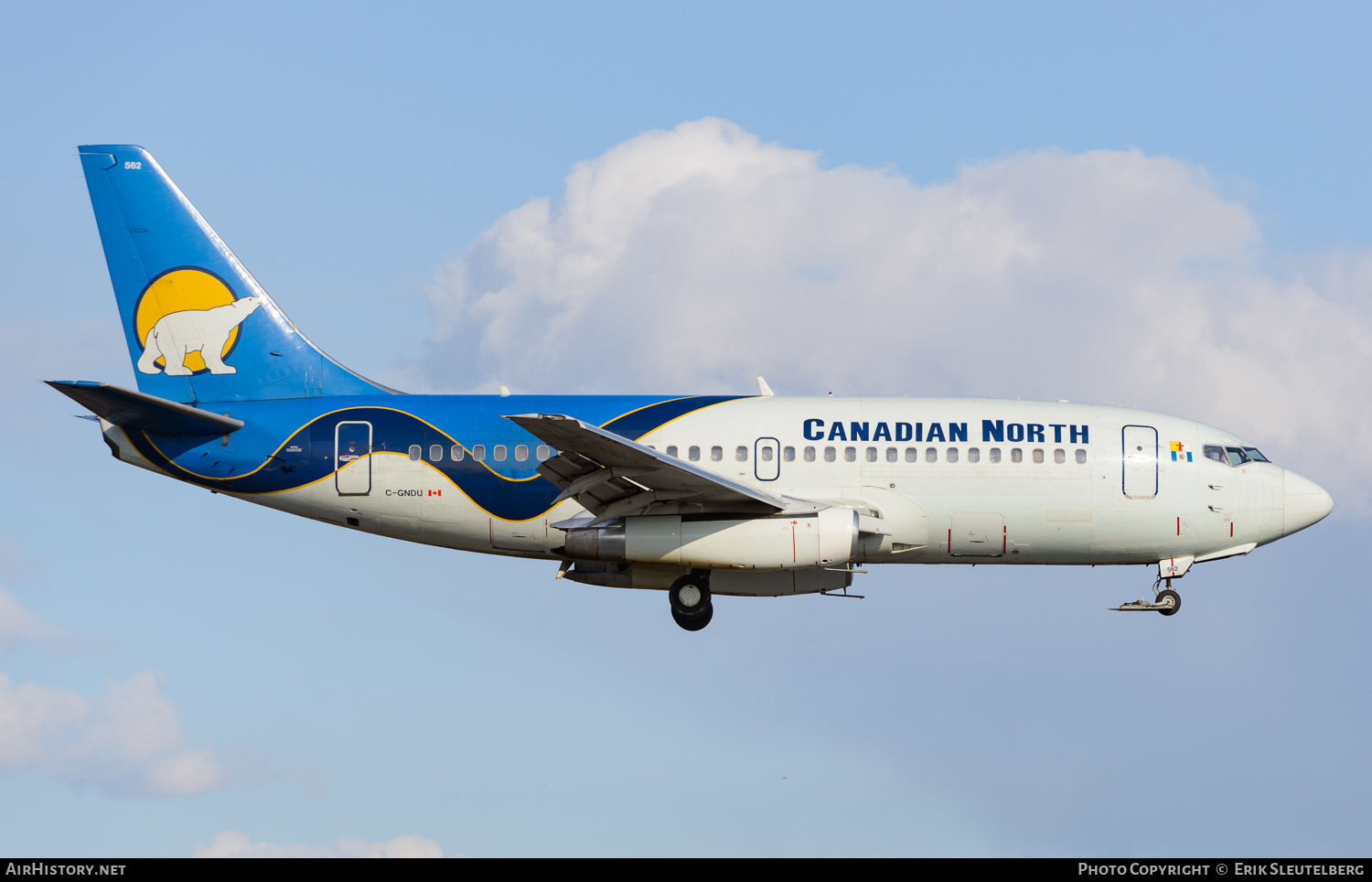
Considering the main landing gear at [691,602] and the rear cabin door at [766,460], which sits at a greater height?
the rear cabin door at [766,460]

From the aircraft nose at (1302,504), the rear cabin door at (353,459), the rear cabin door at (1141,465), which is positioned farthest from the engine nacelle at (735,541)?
the aircraft nose at (1302,504)

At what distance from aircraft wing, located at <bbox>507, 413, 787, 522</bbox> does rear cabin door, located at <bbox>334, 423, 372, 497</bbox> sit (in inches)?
159

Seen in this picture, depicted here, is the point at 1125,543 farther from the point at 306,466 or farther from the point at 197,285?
the point at 197,285

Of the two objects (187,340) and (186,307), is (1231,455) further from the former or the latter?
(186,307)

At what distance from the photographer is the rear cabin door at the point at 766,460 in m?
26.4

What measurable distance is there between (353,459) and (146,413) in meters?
4.06

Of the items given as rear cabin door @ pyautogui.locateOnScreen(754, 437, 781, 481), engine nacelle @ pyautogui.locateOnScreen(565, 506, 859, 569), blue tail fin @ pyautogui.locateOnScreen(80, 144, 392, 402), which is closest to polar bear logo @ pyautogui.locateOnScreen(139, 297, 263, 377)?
blue tail fin @ pyautogui.locateOnScreen(80, 144, 392, 402)

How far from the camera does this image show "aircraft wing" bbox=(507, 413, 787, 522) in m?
23.4

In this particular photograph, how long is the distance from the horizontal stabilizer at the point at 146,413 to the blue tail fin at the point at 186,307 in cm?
158

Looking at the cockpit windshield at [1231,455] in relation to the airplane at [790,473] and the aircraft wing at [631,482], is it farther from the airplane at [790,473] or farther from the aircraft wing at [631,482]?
the aircraft wing at [631,482]

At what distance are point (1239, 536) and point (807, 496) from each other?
29.5 feet

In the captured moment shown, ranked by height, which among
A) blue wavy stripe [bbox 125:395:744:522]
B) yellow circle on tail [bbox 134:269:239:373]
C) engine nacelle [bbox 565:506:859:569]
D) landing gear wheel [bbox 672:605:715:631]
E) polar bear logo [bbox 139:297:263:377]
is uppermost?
yellow circle on tail [bbox 134:269:239:373]

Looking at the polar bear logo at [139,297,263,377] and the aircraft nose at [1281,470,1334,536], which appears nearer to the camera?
the aircraft nose at [1281,470,1334,536]

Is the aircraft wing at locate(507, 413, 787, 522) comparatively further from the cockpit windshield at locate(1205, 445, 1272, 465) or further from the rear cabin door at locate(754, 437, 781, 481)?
the cockpit windshield at locate(1205, 445, 1272, 465)
